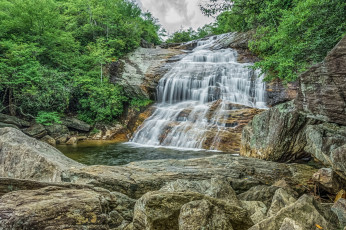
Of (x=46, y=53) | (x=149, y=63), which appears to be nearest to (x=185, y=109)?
(x=149, y=63)

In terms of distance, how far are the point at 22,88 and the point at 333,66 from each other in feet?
51.4

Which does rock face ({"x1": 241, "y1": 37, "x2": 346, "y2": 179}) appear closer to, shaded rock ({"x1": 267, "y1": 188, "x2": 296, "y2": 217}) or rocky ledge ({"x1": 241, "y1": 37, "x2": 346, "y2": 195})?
rocky ledge ({"x1": 241, "y1": 37, "x2": 346, "y2": 195})

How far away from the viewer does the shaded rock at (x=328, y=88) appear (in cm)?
371

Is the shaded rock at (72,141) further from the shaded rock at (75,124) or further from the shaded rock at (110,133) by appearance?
the shaded rock at (75,124)

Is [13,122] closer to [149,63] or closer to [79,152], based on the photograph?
[79,152]

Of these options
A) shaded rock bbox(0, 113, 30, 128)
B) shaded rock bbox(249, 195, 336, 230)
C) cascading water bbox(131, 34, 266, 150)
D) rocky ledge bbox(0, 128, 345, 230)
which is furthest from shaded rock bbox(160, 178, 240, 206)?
shaded rock bbox(0, 113, 30, 128)

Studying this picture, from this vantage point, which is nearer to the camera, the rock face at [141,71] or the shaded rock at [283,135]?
the shaded rock at [283,135]

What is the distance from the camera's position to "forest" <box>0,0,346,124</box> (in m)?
6.33

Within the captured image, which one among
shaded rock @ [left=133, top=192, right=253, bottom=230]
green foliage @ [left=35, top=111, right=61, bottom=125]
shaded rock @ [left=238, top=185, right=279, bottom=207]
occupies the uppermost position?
green foliage @ [left=35, top=111, right=61, bottom=125]

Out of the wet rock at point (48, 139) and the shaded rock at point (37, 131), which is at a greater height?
the shaded rock at point (37, 131)

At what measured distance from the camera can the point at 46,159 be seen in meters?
5.04

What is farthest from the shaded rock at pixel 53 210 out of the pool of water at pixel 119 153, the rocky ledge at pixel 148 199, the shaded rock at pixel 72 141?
the shaded rock at pixel 72 141

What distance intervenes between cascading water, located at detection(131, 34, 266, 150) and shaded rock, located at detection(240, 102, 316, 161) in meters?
3.45

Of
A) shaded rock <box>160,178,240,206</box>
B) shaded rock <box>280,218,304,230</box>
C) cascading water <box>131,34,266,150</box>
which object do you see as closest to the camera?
shaded rock <box>280,218,304,230</box>
